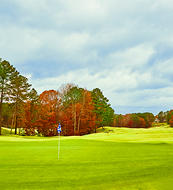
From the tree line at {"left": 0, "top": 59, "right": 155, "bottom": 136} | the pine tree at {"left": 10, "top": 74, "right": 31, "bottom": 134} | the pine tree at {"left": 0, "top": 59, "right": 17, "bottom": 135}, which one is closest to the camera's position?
the pine tree at {"left": 0, "top": 59, "right": 17, "bottom": 135}

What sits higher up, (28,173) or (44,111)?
(44,111)

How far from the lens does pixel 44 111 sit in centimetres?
4322

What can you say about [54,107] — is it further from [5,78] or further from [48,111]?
[5,78]

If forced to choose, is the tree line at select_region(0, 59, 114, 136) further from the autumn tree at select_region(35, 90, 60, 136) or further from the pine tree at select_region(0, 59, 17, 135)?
the pine tree at select_region(0, 59, 17, 135)

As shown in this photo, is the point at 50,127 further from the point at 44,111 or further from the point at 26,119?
the point at 26,119

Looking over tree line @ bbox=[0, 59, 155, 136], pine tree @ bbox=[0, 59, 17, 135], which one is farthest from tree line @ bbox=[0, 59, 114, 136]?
pine tree @ bbox=[0, 59, 17, 135]

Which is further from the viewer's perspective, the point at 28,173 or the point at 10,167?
the point at 10,167

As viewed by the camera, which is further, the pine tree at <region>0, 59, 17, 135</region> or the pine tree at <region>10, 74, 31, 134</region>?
the pine tree at <region>10, 74, 31, 134</region>

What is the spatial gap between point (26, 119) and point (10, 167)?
41085mm

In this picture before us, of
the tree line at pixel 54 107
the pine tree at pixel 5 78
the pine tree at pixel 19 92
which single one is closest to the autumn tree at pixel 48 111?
the tree line at pixel 54 107

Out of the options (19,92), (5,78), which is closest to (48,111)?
(19,92)

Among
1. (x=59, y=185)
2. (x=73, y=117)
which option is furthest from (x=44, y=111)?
(x=59, y=185)

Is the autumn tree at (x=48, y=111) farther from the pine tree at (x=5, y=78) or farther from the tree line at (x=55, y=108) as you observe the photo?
the pine tree at (x=5, y=78)

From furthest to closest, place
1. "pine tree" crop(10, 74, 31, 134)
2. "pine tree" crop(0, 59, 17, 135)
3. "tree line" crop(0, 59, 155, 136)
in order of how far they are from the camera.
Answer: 1. "tree line" crop(0, 59, 155, 136)
2. "pine tree" crop(10, 74, 31, 134)
3. "pine tree" crop(0, 59, 17, 135)
